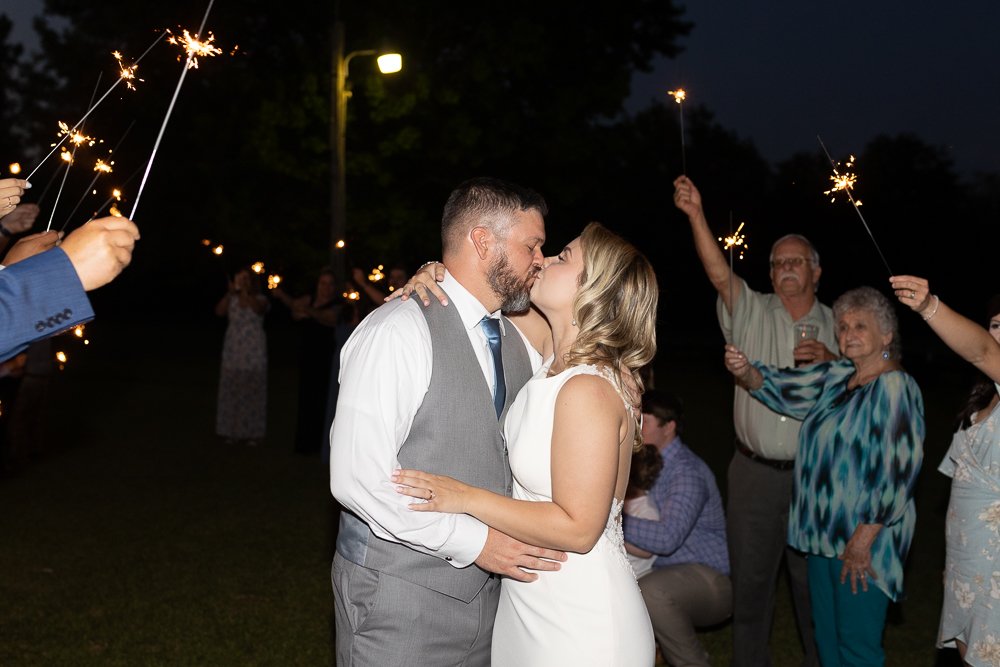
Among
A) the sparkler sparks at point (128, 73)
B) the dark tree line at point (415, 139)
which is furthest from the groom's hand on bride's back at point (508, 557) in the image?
the dark tree line at point (415, 139)

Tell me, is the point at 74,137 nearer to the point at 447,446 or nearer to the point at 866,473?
the point at 447,446

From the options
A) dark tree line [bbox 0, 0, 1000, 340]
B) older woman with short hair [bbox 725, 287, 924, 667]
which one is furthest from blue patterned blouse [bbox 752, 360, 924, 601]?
dark tree line [bbox 0, 0, 1000, 340]

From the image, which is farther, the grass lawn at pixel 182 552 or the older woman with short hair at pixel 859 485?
the grass lawn at pixel 182 552

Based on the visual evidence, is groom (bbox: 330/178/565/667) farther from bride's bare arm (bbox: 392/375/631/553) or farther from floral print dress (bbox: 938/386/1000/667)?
floral print dress (bbox: 938/386/1000/667)

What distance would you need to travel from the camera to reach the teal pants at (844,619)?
4.35 metres

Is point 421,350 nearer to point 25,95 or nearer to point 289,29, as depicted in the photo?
point 289,29

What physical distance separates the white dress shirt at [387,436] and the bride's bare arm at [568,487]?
50mm

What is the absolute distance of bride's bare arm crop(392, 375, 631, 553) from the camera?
9.12ft

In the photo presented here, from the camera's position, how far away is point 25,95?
5006 cm

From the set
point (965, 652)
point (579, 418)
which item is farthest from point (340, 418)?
point (965, 652)

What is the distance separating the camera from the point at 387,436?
283cm

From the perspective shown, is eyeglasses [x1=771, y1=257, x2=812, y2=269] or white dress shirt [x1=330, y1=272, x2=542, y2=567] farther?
eyeglasses [x1=771, y1=257, x2=812, y2=269]

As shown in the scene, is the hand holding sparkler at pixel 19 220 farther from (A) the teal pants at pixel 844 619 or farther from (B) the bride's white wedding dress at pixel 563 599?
(A) the teal pants at pixel 844 619

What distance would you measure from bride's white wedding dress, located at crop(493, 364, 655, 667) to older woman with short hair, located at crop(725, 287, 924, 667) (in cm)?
177
